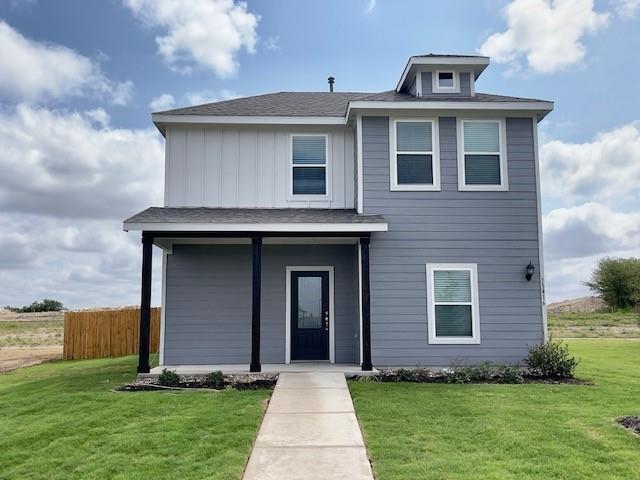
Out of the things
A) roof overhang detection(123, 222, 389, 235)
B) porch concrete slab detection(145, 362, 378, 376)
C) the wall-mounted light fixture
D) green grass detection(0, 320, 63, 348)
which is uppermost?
roof overhang detection(123, 222, 389, 235)

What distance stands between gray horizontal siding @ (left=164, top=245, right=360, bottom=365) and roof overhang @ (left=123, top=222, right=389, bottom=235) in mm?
1688

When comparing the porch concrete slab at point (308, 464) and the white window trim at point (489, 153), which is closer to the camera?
the porch concrete slab at point (308, 464)

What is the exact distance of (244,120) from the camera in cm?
1123

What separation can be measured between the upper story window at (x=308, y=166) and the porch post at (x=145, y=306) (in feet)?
11.1

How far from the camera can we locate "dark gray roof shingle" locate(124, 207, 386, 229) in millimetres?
9695

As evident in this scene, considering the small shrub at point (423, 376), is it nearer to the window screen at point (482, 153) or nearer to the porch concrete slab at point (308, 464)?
the window screen at point (482, 153)

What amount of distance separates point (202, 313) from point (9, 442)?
217 inches

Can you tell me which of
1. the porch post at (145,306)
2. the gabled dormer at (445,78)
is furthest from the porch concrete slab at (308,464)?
the gabled dormer at (445,78)

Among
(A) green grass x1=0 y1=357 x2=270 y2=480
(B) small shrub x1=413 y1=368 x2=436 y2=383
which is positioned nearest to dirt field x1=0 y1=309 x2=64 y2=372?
(A) green grass x1=0 y1=357 x2=270 y2=480

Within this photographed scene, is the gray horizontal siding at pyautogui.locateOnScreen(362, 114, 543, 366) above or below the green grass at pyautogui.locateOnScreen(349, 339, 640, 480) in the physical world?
above

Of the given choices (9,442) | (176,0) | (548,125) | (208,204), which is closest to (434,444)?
(9,442)

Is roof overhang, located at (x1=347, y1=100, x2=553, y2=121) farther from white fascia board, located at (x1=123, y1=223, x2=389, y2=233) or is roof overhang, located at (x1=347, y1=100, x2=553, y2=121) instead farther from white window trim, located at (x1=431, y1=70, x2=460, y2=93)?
white fascia board, located at (x1=123, y1=223, x2=389, y2=233)

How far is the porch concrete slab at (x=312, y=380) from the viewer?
329 inches

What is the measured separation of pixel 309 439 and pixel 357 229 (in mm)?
4907
